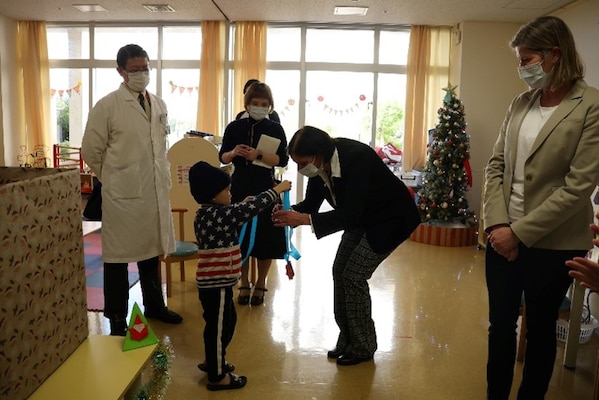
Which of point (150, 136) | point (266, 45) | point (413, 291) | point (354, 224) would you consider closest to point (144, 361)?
point (354, 224)

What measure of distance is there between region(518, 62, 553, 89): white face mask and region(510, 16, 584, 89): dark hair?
0.07ft

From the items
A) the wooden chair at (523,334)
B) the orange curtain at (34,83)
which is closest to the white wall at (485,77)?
the wooden chair at (523,334)

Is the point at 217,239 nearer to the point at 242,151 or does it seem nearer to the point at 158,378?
the point at 158,378

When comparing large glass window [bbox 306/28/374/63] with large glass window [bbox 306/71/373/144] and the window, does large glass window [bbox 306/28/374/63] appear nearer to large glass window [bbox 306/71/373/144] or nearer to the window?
large glass window [bbox 306/71/373/144]

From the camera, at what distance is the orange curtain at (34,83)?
24.7ft

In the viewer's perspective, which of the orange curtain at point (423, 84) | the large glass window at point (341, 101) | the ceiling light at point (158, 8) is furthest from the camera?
the large glass window at point (341, 101)

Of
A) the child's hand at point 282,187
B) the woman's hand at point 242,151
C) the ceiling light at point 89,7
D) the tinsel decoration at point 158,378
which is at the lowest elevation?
the tinsel decoration at point 158,378

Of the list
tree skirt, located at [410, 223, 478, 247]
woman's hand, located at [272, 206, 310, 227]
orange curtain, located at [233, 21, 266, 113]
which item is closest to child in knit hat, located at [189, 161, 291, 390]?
woman's hand, located at [272, 206, 310, 227]

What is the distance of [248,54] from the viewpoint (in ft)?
23.5

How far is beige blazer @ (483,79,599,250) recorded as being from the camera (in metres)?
1.65

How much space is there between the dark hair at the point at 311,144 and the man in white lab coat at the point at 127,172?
0.87 m

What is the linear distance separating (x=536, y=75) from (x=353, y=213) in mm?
956

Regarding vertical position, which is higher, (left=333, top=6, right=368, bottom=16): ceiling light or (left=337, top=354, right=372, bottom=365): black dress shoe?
(left=333, top=6, right=368, bottom=16): ceiling light

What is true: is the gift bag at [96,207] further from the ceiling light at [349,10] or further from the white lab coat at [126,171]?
the ceiling light at [349,10]
